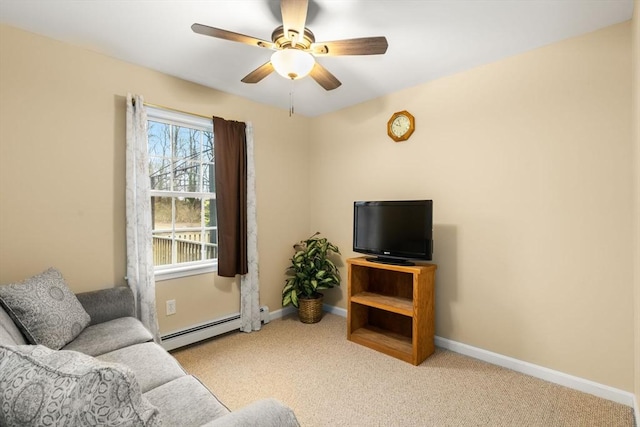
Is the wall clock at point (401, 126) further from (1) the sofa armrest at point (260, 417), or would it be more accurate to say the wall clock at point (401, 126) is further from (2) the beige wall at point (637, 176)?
(1) the sofa armrest at point (260, 417)

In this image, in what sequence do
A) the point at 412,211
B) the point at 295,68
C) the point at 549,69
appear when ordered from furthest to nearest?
1. the point at 412,211
2. the point at 549,69
3. the point at 295,68

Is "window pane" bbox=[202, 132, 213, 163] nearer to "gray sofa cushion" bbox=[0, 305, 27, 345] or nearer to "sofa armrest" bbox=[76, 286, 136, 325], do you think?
"sofa armrest" bbox=[76, 286, 136, 325]

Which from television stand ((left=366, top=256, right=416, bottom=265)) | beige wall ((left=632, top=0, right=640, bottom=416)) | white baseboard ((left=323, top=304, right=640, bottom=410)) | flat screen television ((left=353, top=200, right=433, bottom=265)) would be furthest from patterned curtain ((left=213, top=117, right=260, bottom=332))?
beige wall ((left=632, top=0, right=640, bottom=416))

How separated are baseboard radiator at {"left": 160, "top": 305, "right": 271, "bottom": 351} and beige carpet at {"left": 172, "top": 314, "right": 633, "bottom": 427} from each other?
0.08 metres

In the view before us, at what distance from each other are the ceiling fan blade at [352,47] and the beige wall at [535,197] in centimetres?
129

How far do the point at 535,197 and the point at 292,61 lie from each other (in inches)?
80.0

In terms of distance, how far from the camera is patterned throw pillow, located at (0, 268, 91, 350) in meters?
1.61

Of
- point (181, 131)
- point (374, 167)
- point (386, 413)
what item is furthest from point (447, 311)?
point (181, 131)

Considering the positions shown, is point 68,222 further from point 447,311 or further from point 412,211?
point 447,311

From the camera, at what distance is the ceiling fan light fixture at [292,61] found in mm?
1798

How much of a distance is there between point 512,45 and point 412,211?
57.0 inches

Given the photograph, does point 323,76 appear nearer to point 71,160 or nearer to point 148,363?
point 71,160

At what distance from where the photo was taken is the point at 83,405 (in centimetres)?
69

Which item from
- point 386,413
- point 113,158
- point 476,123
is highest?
point 476,123
